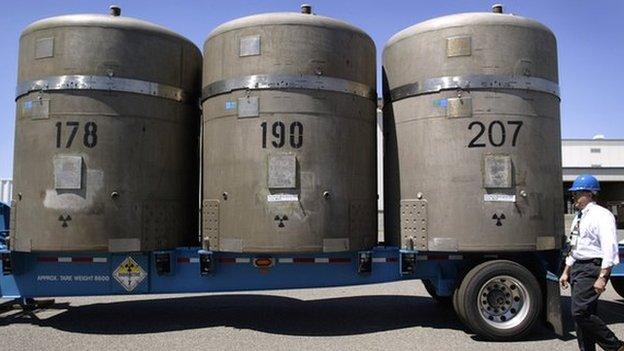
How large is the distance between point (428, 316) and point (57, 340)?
16.6ft

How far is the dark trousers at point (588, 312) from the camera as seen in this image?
5309 millimetres

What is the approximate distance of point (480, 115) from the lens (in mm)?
6926

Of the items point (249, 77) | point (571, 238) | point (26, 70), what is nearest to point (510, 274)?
point (571, 238)

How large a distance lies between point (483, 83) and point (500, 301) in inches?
108

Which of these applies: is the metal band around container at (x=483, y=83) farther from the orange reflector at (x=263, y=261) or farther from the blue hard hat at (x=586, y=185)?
the orange reflector at (x=263, y=261)

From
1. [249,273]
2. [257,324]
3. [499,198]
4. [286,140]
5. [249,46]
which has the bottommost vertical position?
[257,324]

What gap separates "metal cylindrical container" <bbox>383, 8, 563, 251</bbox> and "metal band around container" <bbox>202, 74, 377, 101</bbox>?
935 mm

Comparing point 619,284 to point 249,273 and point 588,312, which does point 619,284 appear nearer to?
point 588,312

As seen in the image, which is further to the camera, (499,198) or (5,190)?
(5,190)

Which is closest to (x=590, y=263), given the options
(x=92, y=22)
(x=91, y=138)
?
(x=91, y=138)

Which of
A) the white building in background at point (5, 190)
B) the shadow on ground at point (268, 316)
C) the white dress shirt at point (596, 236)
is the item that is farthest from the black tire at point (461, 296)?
the white building in background at point (5, 190)

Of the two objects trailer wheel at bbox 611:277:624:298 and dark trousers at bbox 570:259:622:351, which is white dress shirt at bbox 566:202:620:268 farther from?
trailer wheel at bbox 611:277:624:298

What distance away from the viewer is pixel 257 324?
757cm

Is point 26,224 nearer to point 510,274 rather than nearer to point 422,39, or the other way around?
point 422,39
